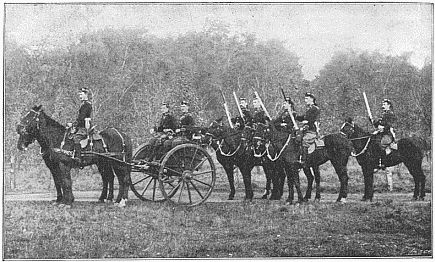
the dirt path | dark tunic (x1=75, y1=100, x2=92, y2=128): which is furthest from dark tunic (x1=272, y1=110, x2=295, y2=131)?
dark tunic (x1=75, y1=100, x2=92, y2=128)

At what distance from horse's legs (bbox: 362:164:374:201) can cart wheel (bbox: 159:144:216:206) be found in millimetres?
2487

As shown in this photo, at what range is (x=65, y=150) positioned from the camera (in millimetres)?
10594

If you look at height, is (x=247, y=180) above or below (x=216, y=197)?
above

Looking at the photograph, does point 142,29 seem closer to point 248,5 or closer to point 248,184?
point 248,5

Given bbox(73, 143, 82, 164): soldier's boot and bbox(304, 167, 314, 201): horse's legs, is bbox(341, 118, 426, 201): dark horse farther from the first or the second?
bbox(73, 143, 82, 164): soldier's boot

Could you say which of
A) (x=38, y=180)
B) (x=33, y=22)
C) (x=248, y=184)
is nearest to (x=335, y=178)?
(x=248, y=184)

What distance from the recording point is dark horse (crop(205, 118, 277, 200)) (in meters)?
11.1

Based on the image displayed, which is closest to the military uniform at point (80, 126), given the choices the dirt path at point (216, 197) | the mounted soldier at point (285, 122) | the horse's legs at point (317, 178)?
the dirt path at point (216, 197)

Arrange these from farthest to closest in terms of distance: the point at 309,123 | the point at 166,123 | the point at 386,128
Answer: the point at 386,128, the point at 309,123, the point at 166,123

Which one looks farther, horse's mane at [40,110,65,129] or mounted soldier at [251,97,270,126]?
mounted soldier at [251,97,270,126]

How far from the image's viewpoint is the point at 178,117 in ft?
36.2

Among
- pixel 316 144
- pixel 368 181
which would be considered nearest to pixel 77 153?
pixel 316 144

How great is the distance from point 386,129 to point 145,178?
4022 mm

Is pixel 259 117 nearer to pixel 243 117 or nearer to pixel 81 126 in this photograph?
pixel 243 117
